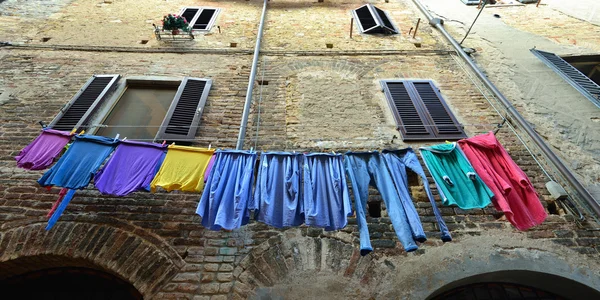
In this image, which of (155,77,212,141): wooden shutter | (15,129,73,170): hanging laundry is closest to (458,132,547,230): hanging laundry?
(155,77,212,141): wooden shutter

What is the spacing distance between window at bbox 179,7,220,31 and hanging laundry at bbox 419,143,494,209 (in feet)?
20.9

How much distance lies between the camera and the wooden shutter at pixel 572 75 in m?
5.15

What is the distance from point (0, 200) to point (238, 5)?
24.0ft

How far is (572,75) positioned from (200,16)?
8863mm

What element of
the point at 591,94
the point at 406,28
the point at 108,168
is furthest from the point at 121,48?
the point at 591,94

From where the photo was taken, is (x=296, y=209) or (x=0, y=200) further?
(x=0, y=200)

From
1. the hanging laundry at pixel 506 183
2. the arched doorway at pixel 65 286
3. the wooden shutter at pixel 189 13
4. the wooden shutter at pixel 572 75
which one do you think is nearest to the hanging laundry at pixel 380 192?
the hanging laundry at pixel 506 183

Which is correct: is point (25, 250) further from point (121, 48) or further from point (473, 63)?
point (473, 63)

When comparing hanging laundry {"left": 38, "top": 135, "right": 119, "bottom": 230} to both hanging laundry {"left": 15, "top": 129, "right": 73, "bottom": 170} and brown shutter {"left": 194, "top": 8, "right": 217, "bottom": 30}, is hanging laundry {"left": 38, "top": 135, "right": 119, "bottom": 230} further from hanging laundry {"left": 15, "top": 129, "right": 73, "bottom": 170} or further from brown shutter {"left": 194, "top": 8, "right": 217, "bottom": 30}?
brown shutter {"left": 194, "top": 8, "right": 217, "bottom": 30}

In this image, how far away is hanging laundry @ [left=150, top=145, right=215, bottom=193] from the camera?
2.97 meters

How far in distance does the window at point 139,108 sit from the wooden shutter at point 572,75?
279 inches

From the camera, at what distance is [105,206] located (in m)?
3.50

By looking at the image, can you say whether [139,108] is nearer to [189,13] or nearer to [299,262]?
[299,262]

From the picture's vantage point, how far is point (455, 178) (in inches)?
123
